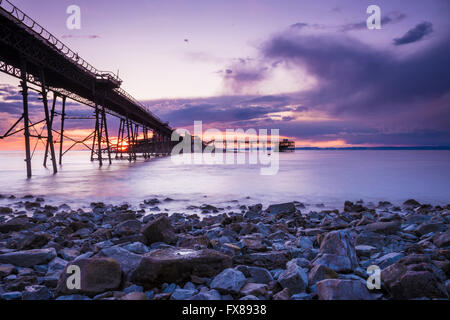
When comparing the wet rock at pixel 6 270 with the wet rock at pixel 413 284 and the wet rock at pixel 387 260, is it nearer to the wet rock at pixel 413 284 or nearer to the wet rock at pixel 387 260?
the wet rock at pixel 413 284

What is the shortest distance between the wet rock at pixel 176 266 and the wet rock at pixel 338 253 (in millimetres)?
1206

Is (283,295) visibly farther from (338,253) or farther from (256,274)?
(338,253)

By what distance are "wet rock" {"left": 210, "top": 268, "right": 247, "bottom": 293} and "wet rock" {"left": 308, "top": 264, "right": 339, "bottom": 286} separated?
733 millimetres

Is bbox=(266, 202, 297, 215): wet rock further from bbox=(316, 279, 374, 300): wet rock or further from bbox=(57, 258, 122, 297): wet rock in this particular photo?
bbox=(57, 258, 122, 297): wet rock

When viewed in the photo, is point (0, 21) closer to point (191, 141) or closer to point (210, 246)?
point (210, 246)

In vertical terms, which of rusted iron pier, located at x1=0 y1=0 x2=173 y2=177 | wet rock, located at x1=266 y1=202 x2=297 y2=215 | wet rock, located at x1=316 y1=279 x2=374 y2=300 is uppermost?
rusted iron pier, located at x1=0 y1=0 x2=173 y2=177

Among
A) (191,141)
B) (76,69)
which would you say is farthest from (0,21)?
(191,141)

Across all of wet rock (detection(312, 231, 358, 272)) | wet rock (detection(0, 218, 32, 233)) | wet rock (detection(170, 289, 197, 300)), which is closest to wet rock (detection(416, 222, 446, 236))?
wet rock (detection(312, 231, 358, 272))

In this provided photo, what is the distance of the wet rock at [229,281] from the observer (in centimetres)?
266

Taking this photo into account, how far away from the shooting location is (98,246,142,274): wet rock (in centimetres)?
306

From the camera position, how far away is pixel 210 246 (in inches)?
172

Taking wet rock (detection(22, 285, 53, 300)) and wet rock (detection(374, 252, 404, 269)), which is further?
wet rock (detection(374, 252, 404, 269))

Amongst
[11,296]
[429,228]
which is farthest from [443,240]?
[11,296]

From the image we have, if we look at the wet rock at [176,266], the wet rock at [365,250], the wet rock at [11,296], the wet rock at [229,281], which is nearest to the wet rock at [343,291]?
the wet rock at [229,281]
